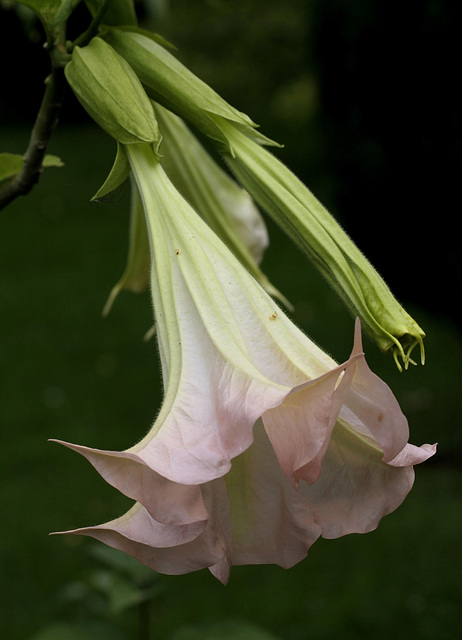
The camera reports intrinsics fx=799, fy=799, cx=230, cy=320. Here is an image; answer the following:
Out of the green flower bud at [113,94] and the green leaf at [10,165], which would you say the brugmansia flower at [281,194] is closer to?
the green flower bud at [113,94]

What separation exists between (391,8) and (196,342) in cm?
282

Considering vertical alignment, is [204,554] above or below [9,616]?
above

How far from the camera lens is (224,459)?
0.53 meters

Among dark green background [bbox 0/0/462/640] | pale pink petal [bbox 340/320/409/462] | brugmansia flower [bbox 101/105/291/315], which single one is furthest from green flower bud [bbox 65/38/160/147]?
dark green background [bbox 0/0/462/640]

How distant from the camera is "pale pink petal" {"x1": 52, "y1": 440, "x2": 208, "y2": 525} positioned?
53 centimetres

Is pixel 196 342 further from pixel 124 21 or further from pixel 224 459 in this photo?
pixel 124 21

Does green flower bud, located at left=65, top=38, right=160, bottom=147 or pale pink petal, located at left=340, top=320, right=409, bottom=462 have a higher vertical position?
green flower bud, located at left=65, top=38, right=160, bottom=147

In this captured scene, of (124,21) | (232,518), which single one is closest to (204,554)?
(232,518)

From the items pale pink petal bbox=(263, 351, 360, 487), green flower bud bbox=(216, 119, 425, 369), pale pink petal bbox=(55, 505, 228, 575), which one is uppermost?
green flower bud bbox=(216, 119, 425, 369)

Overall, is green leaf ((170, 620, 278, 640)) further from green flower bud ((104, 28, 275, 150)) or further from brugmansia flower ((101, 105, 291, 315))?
green flower bud ((104, 28, 275, 150))

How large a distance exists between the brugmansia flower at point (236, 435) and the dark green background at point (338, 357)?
93 centimetres

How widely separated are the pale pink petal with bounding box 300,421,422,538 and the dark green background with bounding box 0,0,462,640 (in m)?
1.04

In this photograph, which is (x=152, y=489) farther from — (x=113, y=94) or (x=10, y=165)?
(x=10, y=165)

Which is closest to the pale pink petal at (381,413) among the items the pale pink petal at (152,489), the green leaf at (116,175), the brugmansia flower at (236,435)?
the brugmansia flower at (236,435)
